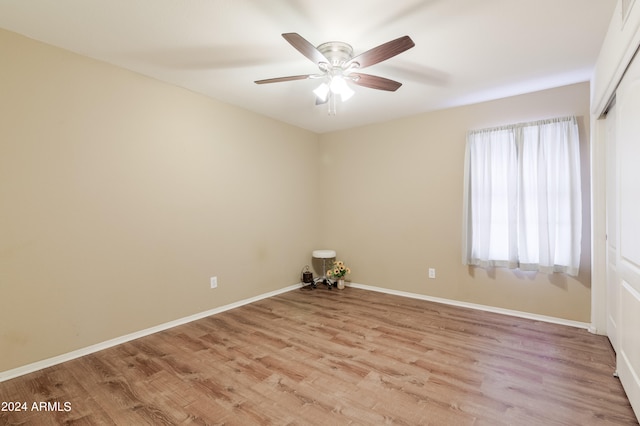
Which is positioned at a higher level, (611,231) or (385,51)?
(385,51)

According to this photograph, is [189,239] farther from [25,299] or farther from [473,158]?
[473,158]

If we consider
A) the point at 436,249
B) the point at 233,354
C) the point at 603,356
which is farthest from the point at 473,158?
the point at 233,354

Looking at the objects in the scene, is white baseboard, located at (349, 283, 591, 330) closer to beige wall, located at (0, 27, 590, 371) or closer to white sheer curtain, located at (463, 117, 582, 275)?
beige wall, located at (0, 27, 590, 371)

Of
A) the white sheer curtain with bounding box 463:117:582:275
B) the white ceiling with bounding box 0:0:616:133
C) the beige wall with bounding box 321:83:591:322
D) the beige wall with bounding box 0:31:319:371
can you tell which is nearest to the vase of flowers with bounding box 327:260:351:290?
the beige wall with bounding box 321:83:591:322

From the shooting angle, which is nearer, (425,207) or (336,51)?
(336,51)

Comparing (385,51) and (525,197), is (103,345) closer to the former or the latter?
(385,51)

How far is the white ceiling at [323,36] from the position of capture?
1.93 metres

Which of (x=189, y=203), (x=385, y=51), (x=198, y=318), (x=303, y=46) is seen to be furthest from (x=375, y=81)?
(x=198, y=318)

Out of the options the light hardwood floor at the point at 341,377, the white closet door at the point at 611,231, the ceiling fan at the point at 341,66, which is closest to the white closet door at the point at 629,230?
the light hardwood floor at the point at 341,377

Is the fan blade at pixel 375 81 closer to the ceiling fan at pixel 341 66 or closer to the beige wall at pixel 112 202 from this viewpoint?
the ceiling fan at pixel 341 66

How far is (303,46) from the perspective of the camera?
186 cm

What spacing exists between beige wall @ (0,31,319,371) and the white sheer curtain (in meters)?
2.70

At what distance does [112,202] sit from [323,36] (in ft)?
7.57

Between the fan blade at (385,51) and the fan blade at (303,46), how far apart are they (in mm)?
280
